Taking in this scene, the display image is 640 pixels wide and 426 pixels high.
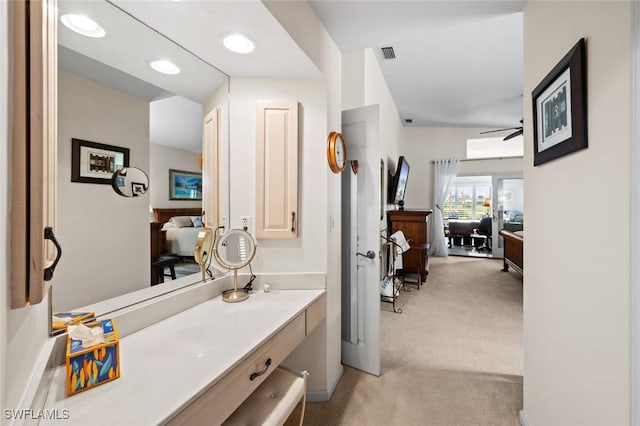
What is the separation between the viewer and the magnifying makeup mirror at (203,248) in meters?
1.55

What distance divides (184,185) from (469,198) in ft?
23.6

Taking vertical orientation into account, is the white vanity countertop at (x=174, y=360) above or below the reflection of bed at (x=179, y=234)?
below

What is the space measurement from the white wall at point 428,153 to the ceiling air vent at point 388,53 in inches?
121

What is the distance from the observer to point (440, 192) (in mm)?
6527

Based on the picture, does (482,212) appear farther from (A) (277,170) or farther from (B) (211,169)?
(B) (211,169)

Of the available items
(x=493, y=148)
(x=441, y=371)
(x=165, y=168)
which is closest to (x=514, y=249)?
(x=493, y=148)

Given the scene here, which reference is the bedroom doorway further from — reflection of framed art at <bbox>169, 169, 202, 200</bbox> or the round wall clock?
A: reflection of framed art at <bbox>169, 169, 202, 200</bbox>

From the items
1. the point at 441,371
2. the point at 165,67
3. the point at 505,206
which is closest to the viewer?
the point at 165,67

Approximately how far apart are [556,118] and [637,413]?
3.62 feet

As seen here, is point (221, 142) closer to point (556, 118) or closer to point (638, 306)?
point (556, 118)

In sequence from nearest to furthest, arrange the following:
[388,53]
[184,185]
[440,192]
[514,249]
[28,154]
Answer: [28,154], [184,185], [388,53], [514,249], [440,192]

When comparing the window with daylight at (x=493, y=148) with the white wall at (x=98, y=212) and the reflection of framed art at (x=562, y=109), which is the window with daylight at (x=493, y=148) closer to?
the reflection of framed art at (x=562, y=109)

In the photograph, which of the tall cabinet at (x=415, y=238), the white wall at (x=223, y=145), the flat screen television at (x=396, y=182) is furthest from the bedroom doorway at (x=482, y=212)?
the white wall at (x=223, y=145)

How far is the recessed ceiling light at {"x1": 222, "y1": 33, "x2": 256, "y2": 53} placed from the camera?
1.37 metres
